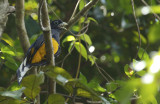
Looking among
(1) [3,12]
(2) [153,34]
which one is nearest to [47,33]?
(1) [3,12]

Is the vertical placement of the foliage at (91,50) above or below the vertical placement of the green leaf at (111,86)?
above

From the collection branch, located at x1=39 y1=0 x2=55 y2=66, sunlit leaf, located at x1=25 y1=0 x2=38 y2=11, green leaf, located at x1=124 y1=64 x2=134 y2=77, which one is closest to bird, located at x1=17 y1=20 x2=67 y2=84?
branch, located at x1=39 y1=0 x2=55 y2=66

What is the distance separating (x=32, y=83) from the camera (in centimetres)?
193

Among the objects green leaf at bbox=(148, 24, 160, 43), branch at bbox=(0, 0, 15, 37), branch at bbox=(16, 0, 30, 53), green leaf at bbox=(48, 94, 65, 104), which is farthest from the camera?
branch at bbox=(16, 0, 30, 53)

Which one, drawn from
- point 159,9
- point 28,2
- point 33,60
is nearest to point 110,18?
point 28,2

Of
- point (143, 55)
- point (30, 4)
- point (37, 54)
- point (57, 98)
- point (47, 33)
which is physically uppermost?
point (30, 4)

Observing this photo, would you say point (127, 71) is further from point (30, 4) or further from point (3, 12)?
point (30, 4)

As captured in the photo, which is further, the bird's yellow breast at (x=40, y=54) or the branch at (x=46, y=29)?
the bird's yellow breast at (x=40, y=54)

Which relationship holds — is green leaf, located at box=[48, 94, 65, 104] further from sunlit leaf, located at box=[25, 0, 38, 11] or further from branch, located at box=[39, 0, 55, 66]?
sunlit leaf, located at box=[25, 0, 38, 11]

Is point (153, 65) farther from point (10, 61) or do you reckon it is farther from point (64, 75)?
point (10, 61)

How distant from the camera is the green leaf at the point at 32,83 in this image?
6.13 ft

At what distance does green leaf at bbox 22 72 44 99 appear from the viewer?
6.13 feet

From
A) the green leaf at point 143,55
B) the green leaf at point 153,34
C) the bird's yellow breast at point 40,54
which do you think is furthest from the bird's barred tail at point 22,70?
the green leaf at point 153,34

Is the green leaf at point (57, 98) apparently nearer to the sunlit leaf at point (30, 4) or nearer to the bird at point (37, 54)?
the bird at point (37, 54)
